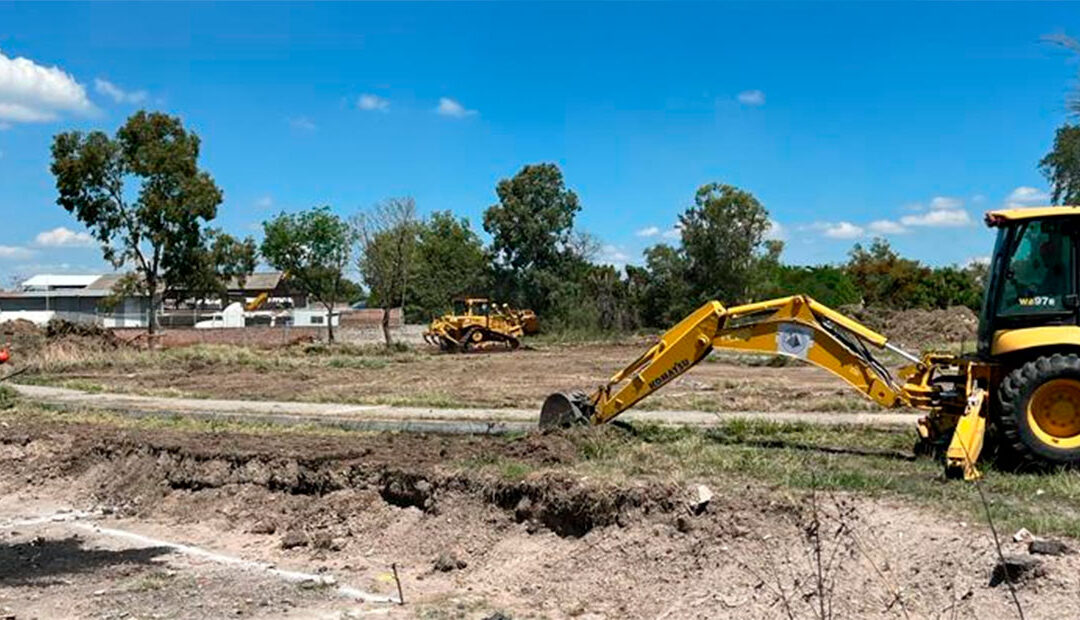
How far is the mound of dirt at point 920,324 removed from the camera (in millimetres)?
45950

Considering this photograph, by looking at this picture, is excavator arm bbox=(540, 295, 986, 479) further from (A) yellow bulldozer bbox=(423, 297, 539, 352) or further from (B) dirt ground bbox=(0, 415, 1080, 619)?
(A) yellow bulldozer bbox=(423, 297, 539, 352)

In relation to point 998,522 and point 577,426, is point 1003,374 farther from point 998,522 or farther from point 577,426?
point 577,426

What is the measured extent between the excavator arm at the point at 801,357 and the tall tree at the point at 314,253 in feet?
197

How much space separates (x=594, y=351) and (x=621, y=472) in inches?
1373

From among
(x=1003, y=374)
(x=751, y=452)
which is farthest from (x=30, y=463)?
(x=1003, y=374)

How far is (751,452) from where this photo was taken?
10883 mm

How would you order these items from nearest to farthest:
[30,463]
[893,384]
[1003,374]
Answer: [1003,374], [893,384], [30,463]

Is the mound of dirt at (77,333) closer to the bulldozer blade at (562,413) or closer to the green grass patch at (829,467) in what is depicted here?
the bulldozer blade at (562,413)

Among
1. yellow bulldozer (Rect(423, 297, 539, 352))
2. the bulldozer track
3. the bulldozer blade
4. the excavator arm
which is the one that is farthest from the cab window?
yellow bulldozer (Rect(423, 297, 539, 352))

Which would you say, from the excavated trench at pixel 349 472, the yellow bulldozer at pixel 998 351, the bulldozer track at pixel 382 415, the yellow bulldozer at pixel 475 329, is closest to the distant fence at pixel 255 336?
the yellow bulldozer at pixel 475 329

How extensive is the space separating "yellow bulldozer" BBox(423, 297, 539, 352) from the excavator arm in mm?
32861

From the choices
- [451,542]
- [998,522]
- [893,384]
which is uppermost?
[893,384]

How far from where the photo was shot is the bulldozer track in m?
15.0

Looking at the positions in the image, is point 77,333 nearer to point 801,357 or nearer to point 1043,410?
point 801,357
